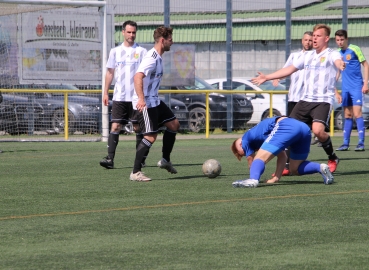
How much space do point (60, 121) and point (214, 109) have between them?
4259 millimetres

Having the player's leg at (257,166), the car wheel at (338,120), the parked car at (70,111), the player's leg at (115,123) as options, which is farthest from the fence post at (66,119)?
the player's leg at (257,166)

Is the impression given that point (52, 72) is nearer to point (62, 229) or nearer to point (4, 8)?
point (4, 8)

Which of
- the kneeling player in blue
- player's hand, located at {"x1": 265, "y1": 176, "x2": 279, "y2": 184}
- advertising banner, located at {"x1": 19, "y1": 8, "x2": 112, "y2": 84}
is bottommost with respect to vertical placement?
player's hand, located at {"x1": 265, "y1": 176, "x2": 279, "y2": 184}

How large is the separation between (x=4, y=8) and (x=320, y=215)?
1278 centimetres

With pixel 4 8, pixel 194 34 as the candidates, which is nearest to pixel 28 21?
pixel 4 8

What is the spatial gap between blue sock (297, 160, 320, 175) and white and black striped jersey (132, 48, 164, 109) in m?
2.00

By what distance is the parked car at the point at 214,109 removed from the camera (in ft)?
73.3

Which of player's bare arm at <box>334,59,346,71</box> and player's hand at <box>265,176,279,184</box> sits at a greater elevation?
player's bare arm at <box>334,59,346,71</box>

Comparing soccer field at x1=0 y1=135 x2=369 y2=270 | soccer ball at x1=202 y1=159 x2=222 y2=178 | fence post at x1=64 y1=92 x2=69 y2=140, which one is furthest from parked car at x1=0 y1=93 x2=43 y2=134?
soccer ball at x1=202 y1=159 x2=222 y2=178

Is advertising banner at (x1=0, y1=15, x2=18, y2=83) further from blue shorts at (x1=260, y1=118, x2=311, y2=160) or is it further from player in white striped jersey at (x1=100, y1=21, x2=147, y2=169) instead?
blue shorts at (x1=260, y1=118, x2=311, y2=160)

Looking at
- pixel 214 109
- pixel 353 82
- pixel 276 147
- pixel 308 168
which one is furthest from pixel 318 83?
pixel 214 109

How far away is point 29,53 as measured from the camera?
19.0 m

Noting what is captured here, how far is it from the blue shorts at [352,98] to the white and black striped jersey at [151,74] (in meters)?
6.07

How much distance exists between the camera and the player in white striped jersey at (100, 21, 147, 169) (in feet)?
40.0
